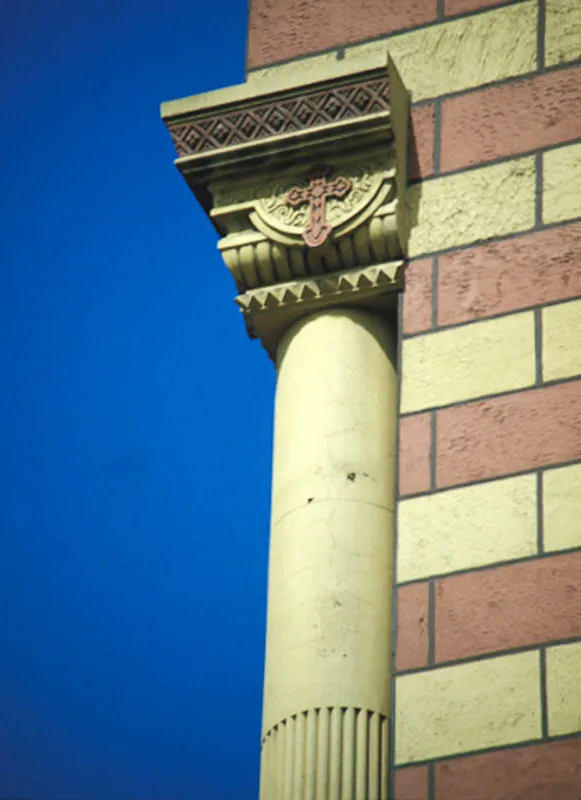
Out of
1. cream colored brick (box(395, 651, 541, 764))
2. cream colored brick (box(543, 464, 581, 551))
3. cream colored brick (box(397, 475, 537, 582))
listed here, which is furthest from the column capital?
cream colored brick (box(395, 651, 541, 764))

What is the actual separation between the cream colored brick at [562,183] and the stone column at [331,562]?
2.17 feet

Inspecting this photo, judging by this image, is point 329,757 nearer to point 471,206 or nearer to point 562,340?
point 562,340

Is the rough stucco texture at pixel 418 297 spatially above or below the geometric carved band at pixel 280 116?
below

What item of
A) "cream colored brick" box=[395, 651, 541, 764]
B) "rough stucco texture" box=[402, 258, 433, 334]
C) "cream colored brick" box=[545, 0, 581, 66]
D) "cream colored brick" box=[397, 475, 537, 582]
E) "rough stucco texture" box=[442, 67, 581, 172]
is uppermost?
"cream colored brick" box=[545, 0, 581, 66]

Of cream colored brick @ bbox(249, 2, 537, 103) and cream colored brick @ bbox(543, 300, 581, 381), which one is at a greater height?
cream colored brick @ bbox(249, 2, 537, 103)

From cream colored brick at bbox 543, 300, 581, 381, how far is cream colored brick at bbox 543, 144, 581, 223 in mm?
360

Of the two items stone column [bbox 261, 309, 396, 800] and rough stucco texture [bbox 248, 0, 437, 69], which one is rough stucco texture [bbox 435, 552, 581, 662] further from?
rough stucco texture [bbox 248, 0, 437, 69]

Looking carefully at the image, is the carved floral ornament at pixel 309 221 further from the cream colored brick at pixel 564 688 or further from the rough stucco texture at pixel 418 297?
the cream colored brick at pixel 564 688

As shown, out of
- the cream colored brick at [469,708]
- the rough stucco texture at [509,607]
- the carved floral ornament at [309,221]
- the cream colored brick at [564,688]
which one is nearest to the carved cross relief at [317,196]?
the carved floral ornament at [309,221]

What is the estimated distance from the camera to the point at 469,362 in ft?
24.9

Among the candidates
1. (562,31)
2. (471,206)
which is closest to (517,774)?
(471,206)

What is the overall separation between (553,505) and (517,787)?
2.94ft

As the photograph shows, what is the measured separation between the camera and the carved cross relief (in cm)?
796

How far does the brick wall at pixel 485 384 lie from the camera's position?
6.89 meters
